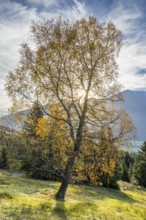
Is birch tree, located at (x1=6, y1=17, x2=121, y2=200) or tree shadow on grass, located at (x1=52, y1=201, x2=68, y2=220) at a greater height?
birch tree, located at (x1=6, y1=17, x2=121, y2=200)

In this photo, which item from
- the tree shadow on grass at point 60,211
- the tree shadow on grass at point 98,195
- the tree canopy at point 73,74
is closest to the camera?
the tree shadow on grass at point 60,211


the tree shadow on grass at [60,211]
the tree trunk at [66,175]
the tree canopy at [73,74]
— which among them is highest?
the tree canopy at [73,74]

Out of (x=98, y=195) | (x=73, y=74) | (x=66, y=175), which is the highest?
(x=73, y=74)

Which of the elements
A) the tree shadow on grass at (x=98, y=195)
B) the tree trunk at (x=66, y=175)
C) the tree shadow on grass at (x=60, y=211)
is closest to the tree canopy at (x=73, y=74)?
the tree trunk at (x=66, y=175)

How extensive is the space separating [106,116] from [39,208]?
7.76 metres

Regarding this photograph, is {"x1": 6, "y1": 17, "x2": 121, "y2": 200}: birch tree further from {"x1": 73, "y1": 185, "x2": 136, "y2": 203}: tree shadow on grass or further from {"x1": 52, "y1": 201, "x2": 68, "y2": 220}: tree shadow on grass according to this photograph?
{"x1": 73, "y1": 185, "x2": 136, "y2": 203}: tree shadow on grass

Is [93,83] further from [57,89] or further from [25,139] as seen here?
[25,139]

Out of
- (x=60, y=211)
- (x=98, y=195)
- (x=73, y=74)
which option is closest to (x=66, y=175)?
(x=60, y=211)

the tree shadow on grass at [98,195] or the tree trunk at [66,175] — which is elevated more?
the tree trunk at [66,175]

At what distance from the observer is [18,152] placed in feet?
62.3

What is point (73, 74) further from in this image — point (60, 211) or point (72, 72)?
point (60, 211)

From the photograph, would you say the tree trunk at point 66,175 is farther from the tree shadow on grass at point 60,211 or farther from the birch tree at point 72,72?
the tree shadow on grass at point 60,211

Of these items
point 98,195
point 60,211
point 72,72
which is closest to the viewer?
point 60,211

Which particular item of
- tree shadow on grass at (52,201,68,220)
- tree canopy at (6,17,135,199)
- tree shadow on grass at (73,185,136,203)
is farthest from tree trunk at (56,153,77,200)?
tree shadow on grass at (73,185,136,203)
